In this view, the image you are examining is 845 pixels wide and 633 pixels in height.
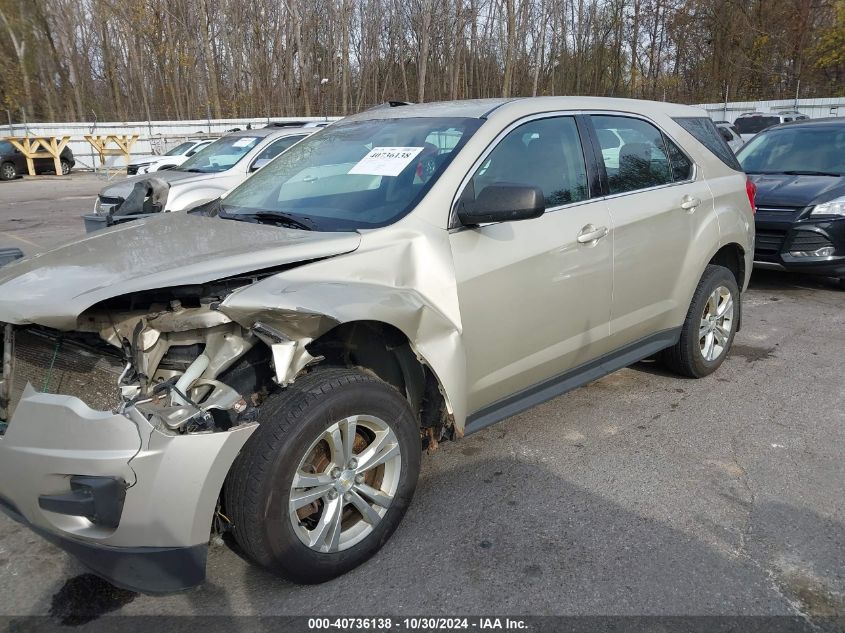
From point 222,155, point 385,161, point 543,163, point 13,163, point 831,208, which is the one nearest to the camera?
point 385,161

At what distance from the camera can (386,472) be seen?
2.80 meters

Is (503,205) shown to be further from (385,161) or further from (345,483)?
(345,483)

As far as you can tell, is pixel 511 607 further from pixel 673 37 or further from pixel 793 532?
pixel 673 37

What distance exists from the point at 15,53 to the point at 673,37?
39699 millimetres

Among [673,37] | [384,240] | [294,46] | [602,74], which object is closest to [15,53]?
[294,46]

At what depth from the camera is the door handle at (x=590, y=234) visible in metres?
3.46

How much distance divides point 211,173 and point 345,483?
793cm

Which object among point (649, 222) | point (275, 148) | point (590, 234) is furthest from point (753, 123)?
point (590, 234)

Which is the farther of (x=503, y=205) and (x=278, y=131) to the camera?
(x=278, y=131)

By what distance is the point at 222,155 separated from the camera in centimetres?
1038

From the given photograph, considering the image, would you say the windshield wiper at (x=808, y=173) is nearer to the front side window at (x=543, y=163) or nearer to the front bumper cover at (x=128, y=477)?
the front side window at (x=543, y=163)

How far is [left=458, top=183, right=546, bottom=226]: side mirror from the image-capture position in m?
2.86

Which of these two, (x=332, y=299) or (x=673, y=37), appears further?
(x=673, y=37)

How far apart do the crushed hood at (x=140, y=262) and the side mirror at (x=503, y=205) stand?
54 centimetres
